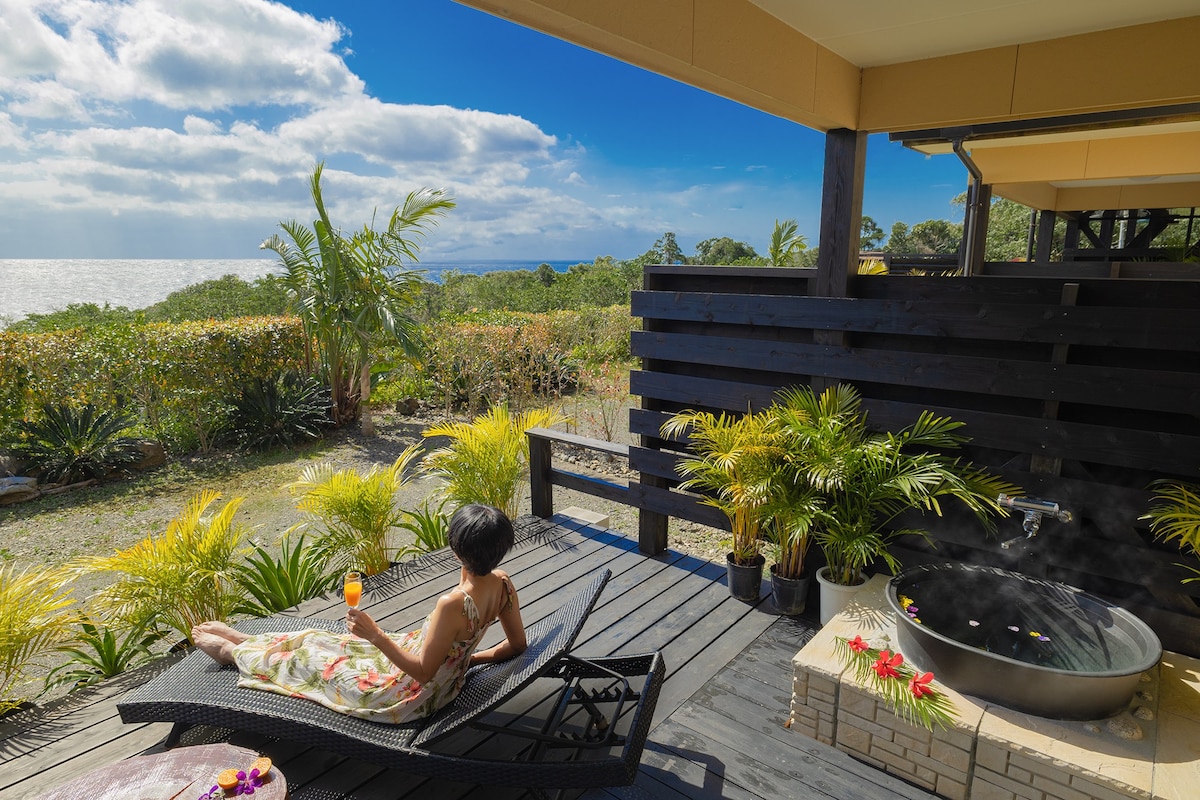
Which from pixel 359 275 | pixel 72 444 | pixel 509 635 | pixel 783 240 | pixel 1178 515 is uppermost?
pixel 783 240

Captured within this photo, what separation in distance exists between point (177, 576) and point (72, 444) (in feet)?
17.0

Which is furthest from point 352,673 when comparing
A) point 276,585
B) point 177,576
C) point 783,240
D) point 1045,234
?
point 1045,234

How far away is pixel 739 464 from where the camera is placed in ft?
10.1

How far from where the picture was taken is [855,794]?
7.10ft

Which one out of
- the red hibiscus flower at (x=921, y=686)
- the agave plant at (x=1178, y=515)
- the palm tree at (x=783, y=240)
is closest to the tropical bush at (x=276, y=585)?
the red hibiscus flower at (x=921, y=686)

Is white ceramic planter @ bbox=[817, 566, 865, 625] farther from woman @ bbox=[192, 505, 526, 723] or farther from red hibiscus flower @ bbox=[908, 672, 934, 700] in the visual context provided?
woman @ bbox=[192, 505, 526, 723]

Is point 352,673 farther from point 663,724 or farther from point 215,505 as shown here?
point 215,505

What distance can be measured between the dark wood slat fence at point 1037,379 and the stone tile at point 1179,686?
11 cm

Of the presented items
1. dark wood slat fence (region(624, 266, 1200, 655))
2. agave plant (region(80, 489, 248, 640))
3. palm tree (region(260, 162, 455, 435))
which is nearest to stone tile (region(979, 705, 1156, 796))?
dark wood slat fence (region(624, 266, 1200, 655))

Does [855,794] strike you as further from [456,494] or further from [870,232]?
[870,232]

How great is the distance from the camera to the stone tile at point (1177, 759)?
5.84ft

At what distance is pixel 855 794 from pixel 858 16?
2870 millimetres

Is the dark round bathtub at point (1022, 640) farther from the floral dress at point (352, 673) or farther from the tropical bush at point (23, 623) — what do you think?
the tropical bush at point (23, 623)

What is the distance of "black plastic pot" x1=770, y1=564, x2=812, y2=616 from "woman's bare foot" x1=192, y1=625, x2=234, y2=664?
8.07 feet
